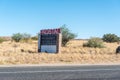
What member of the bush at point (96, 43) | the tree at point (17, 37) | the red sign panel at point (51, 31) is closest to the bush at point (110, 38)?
the tree at point (17, 37)

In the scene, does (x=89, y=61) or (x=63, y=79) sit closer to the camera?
(x=63, y=79)

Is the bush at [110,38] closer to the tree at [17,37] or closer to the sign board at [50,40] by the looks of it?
the tree at [17,37]

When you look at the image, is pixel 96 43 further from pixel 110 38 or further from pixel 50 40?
pixel 110 38

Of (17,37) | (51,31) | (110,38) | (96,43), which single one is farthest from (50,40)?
(110,38)

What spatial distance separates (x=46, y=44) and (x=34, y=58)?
10317 mm

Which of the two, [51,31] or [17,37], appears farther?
[17,37]

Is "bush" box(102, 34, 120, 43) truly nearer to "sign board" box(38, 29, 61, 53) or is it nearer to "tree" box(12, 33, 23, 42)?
"tree" box(12, 33, 23, 42)

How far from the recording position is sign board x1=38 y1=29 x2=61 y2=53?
4184 cm

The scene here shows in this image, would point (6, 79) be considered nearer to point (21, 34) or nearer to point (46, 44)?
point (46, 44)

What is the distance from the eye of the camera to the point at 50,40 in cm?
4303

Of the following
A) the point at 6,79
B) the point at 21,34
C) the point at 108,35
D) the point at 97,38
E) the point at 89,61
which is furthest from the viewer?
the point at 108,35

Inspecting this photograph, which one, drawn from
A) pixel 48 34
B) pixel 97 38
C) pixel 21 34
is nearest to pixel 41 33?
pixel 48 34

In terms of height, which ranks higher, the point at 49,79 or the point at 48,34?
the point at 48,34

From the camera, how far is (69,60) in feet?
106
